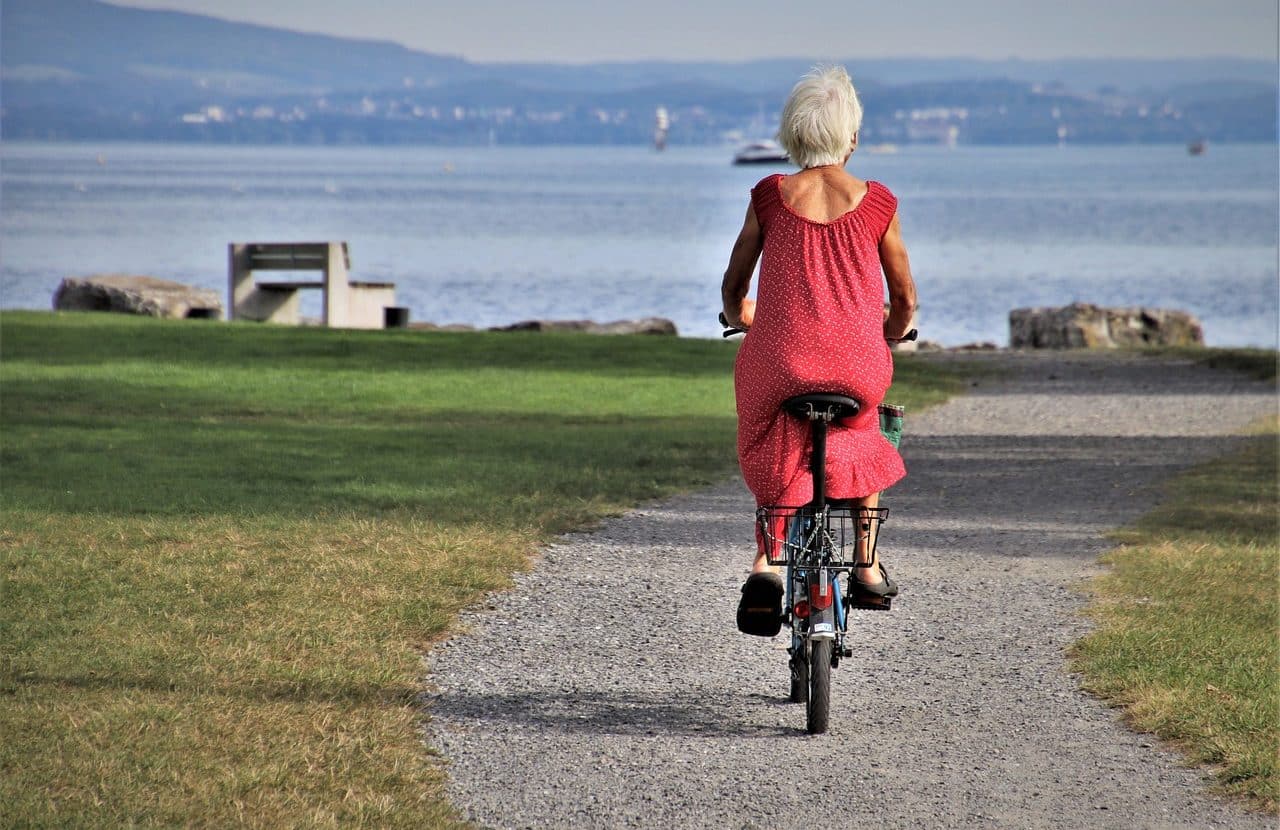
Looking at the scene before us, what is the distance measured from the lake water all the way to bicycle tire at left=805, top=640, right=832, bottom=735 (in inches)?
1131

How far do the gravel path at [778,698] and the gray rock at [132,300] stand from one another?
14159 mm

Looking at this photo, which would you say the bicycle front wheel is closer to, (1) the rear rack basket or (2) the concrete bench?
(1) the rear rack basket

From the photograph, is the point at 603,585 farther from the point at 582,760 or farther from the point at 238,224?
the point at 238,224

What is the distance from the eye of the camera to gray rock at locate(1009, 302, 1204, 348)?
22.0 metres

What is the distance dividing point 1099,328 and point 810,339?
18101mm

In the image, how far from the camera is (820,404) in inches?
194

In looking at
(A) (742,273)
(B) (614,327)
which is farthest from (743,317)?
(B) (614,327)

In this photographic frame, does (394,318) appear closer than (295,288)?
No

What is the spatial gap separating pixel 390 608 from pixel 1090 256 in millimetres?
63347

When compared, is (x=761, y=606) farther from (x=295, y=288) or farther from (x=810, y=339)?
(x=295, y=288)

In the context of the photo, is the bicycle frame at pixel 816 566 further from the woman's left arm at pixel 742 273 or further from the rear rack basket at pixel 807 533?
the woman's left arm at pixel 742 273

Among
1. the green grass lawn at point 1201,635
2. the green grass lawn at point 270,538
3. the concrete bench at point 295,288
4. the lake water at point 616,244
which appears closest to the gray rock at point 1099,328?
the green grass lawn at point 270,538

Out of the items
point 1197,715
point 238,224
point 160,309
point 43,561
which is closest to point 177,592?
point 43,561

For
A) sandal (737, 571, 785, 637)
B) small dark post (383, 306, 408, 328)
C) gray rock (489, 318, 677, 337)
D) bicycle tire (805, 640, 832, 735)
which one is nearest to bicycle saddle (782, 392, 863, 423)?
sandal (737, 571, 785, 637)
